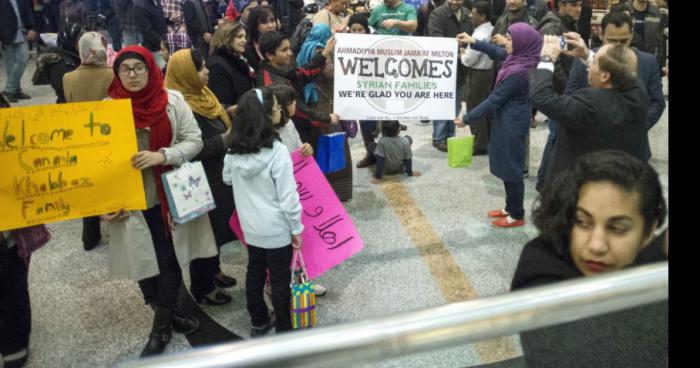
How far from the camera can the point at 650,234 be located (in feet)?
5.13

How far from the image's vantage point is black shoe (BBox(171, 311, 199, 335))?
3.59m

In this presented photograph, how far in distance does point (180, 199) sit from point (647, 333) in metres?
2.57

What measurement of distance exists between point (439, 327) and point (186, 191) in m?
2.69

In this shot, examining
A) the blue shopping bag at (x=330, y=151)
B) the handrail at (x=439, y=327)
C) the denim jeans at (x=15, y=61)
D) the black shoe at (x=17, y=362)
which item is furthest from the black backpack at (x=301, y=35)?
the handrail at (x=439, y=327)

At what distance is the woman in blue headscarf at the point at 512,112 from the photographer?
4.49 m

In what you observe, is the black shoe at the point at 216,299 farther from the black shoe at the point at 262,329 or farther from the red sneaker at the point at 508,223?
the red sneaker at the point at 508,223

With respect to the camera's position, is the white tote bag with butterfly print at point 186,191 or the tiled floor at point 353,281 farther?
the tiled floor at point 353,281

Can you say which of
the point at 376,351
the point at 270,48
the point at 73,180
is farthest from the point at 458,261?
the point at 376,351

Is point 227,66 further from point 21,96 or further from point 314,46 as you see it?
point 21,96

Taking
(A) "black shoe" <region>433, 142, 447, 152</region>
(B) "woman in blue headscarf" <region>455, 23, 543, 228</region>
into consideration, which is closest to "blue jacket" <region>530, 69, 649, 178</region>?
(B) "woman in blue headscarf" <region>455, 23, 543, 228</region>

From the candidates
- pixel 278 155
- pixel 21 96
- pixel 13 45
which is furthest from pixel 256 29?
pixel 21 96

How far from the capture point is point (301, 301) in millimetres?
3352

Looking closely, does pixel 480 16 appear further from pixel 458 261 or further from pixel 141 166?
pixel 141 166

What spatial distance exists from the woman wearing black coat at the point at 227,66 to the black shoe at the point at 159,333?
1452mm
